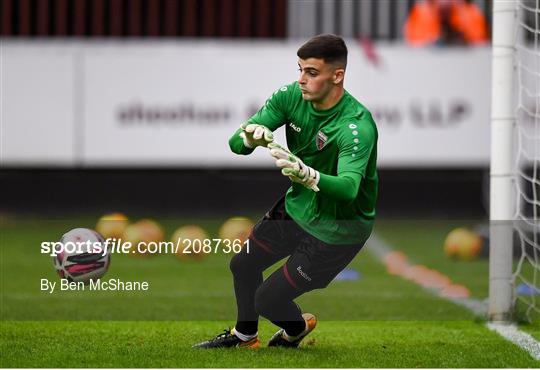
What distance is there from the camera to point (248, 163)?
1320cm

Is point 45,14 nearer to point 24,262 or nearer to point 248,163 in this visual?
point 248,163

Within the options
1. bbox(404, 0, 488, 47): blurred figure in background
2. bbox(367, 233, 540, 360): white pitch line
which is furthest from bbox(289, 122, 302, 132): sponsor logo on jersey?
bbox(404, 0, 488, 47): blurred figure in background

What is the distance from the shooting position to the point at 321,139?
5875 millimetres

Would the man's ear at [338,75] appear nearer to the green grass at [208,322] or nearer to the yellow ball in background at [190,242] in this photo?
the green grass at [208,322]

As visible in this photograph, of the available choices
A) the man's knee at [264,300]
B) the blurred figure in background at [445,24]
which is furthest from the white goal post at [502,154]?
the blurred figure in background at [445,24]

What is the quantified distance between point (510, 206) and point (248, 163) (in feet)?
19.2

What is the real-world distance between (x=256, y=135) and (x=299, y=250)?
74 centimetres

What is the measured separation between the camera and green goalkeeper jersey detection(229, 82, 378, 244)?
5742mm

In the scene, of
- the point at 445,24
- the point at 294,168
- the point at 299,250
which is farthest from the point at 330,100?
the point at 445,24

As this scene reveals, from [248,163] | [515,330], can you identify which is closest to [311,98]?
[515,330]

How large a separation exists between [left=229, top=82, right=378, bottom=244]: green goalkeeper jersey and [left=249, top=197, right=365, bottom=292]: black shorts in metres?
0.05

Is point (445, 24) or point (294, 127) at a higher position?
point (445, 24)

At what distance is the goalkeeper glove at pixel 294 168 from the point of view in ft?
17.7

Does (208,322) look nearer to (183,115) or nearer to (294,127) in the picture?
(294,127)
